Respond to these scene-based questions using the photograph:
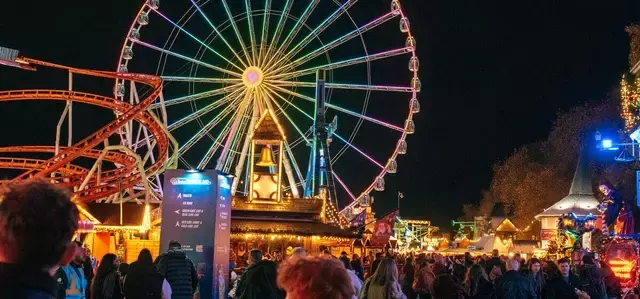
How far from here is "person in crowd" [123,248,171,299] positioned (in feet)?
27.5

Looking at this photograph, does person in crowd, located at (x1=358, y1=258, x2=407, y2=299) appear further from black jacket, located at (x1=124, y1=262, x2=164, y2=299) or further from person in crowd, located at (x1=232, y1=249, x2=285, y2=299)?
black jacket, located at (x1=124, y1=262, x2=164, y2=299)

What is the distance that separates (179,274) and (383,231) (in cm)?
1991

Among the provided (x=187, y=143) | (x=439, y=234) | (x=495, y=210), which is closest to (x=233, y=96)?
(x=187, y=143)

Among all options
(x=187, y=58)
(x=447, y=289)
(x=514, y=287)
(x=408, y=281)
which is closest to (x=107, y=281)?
(x=447, y=289)

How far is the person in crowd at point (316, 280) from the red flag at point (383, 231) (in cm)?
2566

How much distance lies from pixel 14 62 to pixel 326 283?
98.3 ft

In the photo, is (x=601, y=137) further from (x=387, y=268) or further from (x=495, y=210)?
(x=495, y=210)

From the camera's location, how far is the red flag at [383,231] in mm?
29469

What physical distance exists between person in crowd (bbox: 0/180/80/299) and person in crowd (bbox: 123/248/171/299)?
5.73 meters

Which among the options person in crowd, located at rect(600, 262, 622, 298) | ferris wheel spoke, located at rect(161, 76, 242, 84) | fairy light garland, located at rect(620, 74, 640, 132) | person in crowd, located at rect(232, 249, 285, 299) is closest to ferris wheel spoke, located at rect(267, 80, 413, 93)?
ferris wheel spoke, located at rect(161, 76, 242, 84)

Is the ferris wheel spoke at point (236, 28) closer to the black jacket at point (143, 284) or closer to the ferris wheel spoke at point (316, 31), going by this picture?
the ferris wheel spoke at point (316, 31)

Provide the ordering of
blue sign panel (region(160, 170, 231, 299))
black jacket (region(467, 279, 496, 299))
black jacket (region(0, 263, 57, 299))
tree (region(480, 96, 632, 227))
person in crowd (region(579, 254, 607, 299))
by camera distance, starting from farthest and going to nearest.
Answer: tree (region(480, 96, 632, 227)) → blue sign panel (region(160, 170, 231, 299)) → person in crowd (region(579, 254, 607, 299)) → black jacket (region(467, 279, 496, 299)) → black jacket (region(0, 263, 57, 299))

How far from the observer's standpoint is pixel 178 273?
10.4m

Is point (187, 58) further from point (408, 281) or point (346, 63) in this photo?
point (408, 281)
